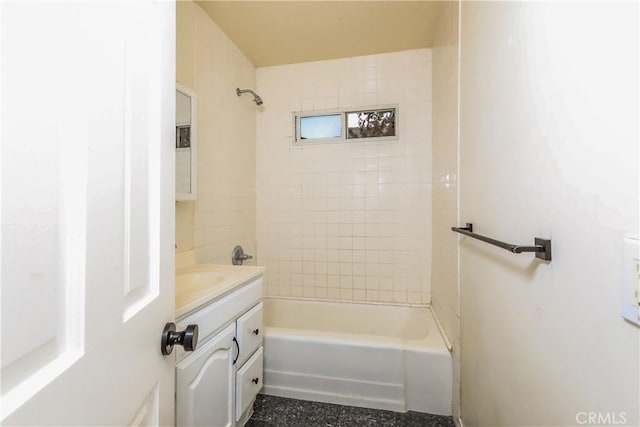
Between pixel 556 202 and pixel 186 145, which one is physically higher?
pixel 186 145

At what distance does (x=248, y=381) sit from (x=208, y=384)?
0.37 m

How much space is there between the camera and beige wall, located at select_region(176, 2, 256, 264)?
1.67 meters

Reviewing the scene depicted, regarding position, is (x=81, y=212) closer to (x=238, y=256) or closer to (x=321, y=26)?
(x=238, y=256)

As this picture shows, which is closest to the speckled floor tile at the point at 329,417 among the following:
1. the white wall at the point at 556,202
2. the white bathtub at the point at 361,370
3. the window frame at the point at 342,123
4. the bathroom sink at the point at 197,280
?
the white bathtub at the point at 361,370

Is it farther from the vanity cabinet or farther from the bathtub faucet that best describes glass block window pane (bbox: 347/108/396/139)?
the vanity cabinet

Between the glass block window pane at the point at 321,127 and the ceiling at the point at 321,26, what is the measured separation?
1.62 ft

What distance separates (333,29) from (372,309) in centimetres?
218

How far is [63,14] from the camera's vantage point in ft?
1.11

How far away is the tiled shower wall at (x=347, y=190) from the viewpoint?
2273 millimetres

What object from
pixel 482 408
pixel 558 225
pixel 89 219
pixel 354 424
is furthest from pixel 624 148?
pixel 354 424

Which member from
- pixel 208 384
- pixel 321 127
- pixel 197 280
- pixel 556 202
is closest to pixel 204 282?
pixel 197 280

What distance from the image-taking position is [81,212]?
0.36m

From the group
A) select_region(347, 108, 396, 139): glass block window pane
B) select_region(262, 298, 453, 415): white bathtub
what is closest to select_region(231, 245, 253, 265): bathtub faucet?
select_region(262, 298, 453, 415): white bathtub

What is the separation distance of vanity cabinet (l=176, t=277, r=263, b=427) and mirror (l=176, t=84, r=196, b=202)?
25.7 inches
